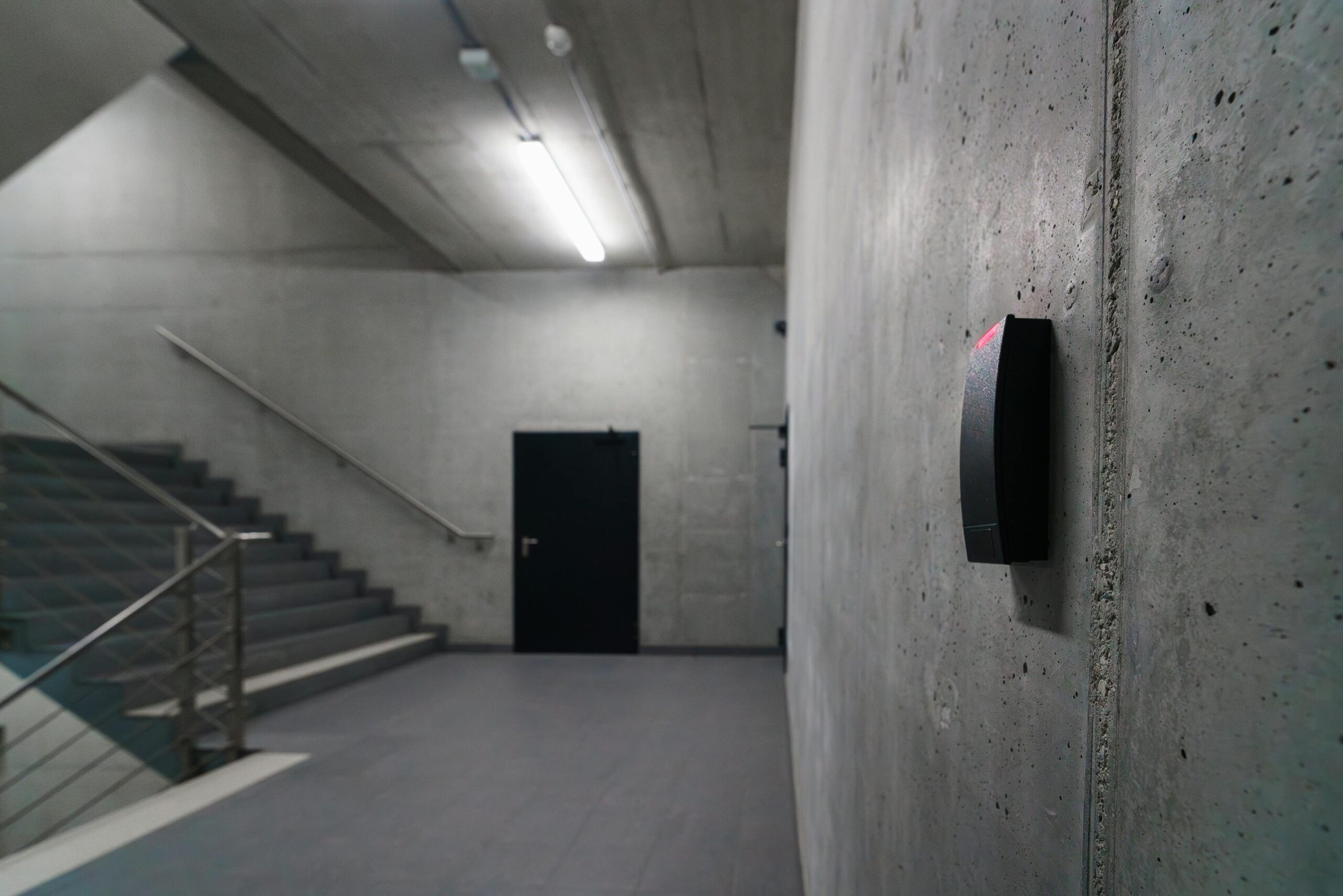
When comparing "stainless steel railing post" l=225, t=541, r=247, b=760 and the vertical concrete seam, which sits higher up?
the vertical concrete seam

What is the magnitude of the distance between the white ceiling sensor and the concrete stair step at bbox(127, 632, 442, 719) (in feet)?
12.2

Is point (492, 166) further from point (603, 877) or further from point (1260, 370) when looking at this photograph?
point (1260, 370)

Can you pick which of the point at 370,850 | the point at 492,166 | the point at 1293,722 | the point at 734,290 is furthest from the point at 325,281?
the point at 1293,722

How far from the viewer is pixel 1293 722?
0.22m

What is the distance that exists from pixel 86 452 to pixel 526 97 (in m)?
4.96

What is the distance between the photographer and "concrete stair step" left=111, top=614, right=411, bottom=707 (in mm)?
4395

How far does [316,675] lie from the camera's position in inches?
224

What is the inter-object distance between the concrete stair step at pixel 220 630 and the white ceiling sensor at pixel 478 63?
10.4ft

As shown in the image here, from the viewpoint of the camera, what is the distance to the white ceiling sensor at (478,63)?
3947mm

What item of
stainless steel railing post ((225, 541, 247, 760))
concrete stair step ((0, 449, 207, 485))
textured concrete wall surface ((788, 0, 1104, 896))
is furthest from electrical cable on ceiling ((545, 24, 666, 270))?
concrete stair step ((0, 449, 207, 485))

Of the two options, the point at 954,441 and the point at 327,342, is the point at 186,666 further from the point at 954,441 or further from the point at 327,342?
the point at 954,441

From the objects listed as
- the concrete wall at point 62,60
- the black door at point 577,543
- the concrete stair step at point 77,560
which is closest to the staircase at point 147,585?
the concrete stair step at point 77,560

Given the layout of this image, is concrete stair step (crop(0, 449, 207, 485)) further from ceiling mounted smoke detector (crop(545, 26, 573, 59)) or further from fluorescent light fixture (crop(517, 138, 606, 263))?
ceiling mounted smoke detector (crop(545, 26, 573, 59))

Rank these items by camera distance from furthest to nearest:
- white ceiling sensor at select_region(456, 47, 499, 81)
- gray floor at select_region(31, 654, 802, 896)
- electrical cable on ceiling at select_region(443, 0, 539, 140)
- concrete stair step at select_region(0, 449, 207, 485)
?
concrete stair step at select_region(0, 449, 207, 485) < white ceiling sensor at select_region(456, 47, 499, 81) < electrical cable on ceiling at select_region(443, 0, 539, 140) < gray floor at select_region(31, 654, 802, 896)
